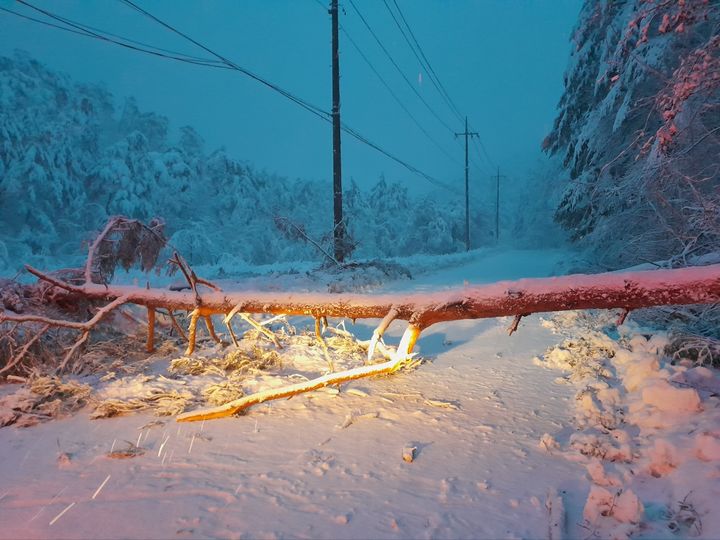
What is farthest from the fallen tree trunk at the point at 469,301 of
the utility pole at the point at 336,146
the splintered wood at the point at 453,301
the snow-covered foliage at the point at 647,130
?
the utility pole at the point at 336,146

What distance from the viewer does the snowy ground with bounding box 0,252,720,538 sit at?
2.22 m

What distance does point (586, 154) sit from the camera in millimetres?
11539

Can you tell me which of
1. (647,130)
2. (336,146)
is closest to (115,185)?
(336,146)

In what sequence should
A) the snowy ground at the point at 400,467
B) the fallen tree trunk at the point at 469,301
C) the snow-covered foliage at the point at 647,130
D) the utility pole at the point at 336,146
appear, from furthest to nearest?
the utility pole at the point at 336,146, the snow-covered foliage at the point at 647,130, the fallen tree trunk at the point at 469,301, the snowy ground at the point at 400,467

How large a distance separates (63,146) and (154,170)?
17.0ft

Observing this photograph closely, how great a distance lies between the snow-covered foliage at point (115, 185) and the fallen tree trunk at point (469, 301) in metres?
10.5

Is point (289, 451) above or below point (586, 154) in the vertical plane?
below

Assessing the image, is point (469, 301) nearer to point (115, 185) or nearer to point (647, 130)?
point (647, 130)

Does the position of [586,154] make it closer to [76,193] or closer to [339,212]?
[339,212]

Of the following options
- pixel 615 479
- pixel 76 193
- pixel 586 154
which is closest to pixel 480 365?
pixel 615 479

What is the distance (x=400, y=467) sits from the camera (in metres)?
2.88

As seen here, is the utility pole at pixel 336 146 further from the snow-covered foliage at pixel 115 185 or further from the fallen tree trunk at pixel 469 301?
the fallen tree trunk at pixel 469 301

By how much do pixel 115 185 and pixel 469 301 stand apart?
28.6 m

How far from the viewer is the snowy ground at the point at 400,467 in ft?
7.29
